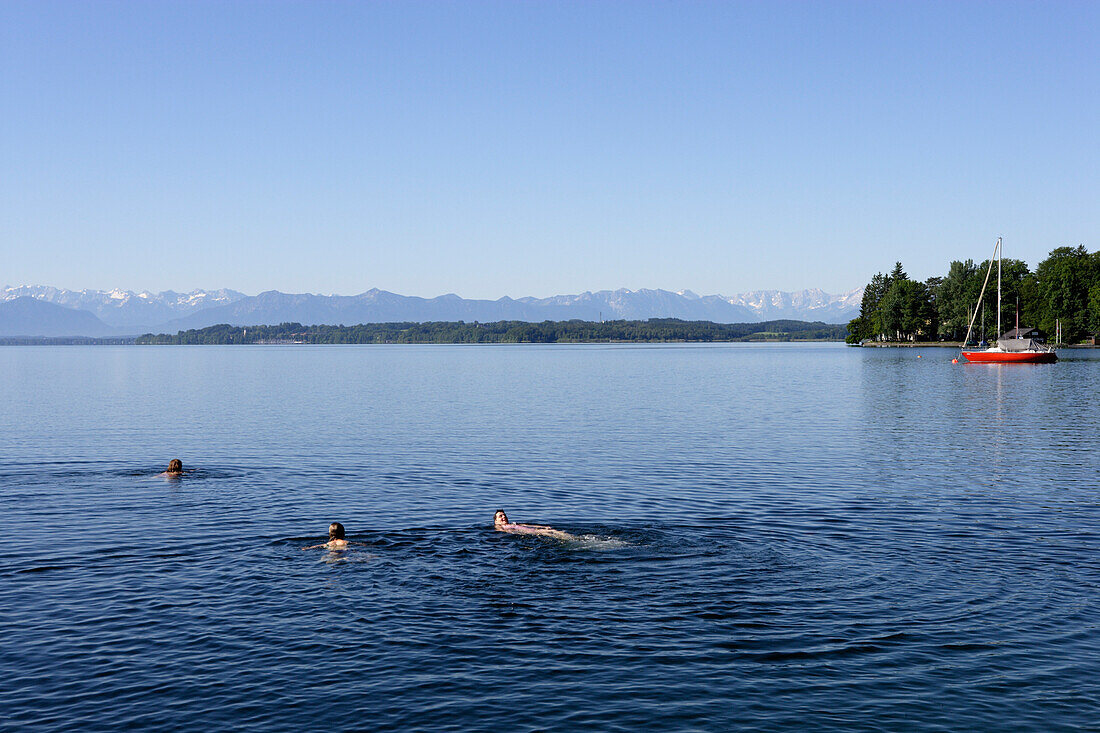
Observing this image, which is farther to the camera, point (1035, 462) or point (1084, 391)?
point (1084, 391)

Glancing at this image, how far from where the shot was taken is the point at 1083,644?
19.8m

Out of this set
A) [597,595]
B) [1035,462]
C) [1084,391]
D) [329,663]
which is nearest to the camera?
[329,663]

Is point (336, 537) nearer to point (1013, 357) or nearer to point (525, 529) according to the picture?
point (525, 529)

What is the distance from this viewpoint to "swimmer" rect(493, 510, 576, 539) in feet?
98.7

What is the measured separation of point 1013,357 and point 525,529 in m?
166

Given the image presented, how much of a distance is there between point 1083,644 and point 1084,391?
295 ft

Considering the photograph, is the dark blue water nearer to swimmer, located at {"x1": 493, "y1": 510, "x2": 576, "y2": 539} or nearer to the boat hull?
Result: swimmer, located at {"x1": 493, "y1": 510, "x2": 576, "y2": 539}

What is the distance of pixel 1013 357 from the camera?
168 meters

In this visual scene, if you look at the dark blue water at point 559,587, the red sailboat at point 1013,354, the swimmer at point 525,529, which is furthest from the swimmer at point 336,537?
the red sailboat at point 1013,354

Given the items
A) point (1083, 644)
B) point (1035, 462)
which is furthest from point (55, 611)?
point (1035, 462)

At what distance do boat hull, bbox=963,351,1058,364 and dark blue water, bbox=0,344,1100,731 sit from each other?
124 meters

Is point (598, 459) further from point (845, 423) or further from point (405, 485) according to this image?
point (845, 423)

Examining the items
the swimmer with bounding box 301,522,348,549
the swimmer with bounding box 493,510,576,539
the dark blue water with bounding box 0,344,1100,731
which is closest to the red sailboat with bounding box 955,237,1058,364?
the dark blue water with bounding box 0,344,1100,731

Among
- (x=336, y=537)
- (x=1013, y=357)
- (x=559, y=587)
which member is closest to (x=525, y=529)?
(x=559, y=587)
